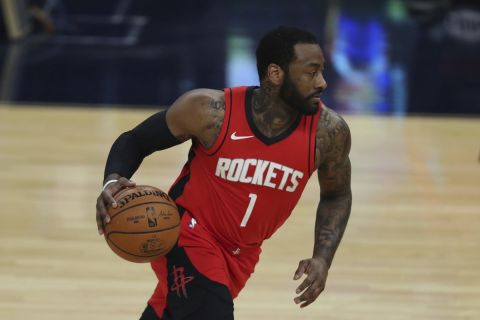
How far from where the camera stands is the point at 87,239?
6.47m

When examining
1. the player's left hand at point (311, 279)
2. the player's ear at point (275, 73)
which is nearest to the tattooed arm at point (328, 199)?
the player's left hand at point (311, 279)

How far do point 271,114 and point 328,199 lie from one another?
467 millimetres

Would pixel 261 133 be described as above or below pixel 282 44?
below

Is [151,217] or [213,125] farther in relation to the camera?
[213,125]

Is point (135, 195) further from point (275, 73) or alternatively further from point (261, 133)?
point (275, 73)

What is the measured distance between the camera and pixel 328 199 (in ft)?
13.6

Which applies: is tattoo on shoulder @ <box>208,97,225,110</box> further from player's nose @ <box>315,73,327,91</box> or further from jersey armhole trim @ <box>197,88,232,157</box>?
player's nose @ <box>315,73,327,91</box>

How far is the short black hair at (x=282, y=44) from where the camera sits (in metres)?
3.79

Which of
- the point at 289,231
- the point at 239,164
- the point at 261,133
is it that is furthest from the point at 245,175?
the point at 289,231

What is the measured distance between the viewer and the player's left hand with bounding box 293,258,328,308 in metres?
3.79

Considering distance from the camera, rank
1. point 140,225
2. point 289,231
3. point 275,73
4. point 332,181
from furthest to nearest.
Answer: point 289,231 → point 332,181 → point 275,73 → point 140,225

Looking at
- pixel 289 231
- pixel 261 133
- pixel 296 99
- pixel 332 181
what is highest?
pixel 296 99

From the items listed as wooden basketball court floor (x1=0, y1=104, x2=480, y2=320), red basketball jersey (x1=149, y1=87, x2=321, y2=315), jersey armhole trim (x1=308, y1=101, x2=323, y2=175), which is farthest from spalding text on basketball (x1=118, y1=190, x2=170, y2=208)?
wooden basketball court floor (x1=0, y1=104, x2=480, y2=320)

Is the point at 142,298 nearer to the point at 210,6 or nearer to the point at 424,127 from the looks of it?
the point at 424,127
